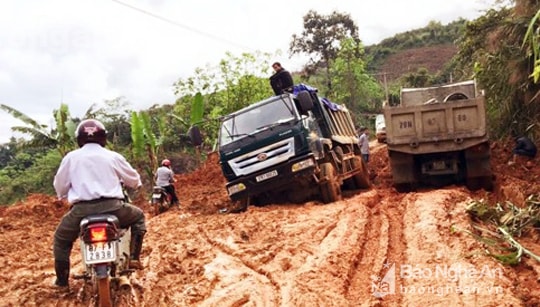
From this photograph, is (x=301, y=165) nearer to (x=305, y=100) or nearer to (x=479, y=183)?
(x=305, y=100)

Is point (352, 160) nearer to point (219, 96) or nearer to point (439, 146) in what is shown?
point (439, 146)

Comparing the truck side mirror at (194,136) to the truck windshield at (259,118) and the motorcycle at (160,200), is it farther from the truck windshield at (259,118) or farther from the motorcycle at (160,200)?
the motorcycle at (160,200)

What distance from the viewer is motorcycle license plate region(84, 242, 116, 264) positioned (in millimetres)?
4531

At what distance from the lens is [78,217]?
480 cm

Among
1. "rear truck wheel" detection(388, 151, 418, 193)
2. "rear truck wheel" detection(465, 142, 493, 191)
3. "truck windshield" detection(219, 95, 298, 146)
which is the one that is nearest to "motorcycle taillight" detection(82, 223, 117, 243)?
"truck windshield" detection(219, 95, 298, 146)

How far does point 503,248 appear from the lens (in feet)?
19.0

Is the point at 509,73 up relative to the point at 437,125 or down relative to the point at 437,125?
up

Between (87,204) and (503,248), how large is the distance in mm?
4075

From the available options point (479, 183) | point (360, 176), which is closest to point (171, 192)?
point (360, 176)

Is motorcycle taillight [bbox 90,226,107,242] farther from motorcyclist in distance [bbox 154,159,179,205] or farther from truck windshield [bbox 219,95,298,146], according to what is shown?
motorcyclist in distance [bbox 154,159,179,205]

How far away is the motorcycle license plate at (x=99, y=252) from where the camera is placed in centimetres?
Result: 453

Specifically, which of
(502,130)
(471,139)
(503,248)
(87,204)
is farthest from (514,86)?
(87,204)

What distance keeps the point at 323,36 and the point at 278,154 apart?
106 ft

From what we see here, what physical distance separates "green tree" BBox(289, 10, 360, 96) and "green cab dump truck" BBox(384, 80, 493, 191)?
2932 centimetres
